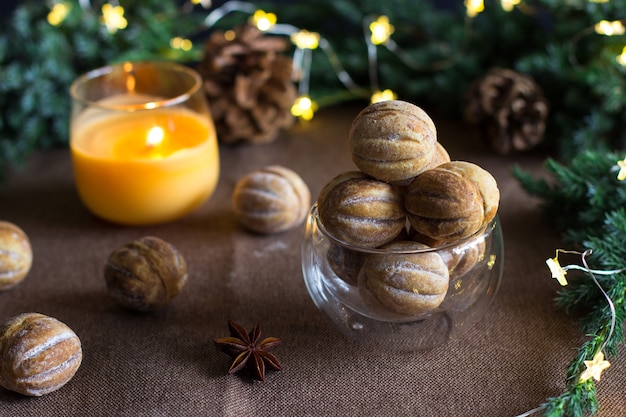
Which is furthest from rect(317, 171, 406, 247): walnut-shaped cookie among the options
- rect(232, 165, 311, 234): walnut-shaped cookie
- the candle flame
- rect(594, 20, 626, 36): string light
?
rect(594, 20, 626, 36): string light

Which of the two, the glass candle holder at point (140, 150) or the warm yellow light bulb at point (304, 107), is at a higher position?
the glass candle holder at point (140, 150)

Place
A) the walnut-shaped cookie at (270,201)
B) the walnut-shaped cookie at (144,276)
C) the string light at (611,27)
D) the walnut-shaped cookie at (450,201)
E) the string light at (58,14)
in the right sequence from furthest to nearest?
the string light at (58,14) < the string light at (611,27) < the walnut-shaped cookie at (270,201) < the walnut-shaped cookie at (144,276) < the walnut-shaped cookie at (450,201)

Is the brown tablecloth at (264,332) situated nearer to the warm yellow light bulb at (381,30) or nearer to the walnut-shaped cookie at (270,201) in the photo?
the walnut-shaped cookie at (270,201)

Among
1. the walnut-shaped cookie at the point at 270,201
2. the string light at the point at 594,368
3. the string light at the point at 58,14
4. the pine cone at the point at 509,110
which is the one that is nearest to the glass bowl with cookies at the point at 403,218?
the string light at the point at 594,368

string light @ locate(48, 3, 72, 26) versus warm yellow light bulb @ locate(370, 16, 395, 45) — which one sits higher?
string light @ locate(48, 3, 72, 26)

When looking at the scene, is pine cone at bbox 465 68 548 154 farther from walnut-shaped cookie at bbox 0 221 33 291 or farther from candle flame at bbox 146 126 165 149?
walnut-shaped cookie at bbox 0 221 33 291

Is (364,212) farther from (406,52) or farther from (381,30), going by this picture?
(406,52)

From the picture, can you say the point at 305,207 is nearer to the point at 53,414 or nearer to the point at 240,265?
the point at 240,265
